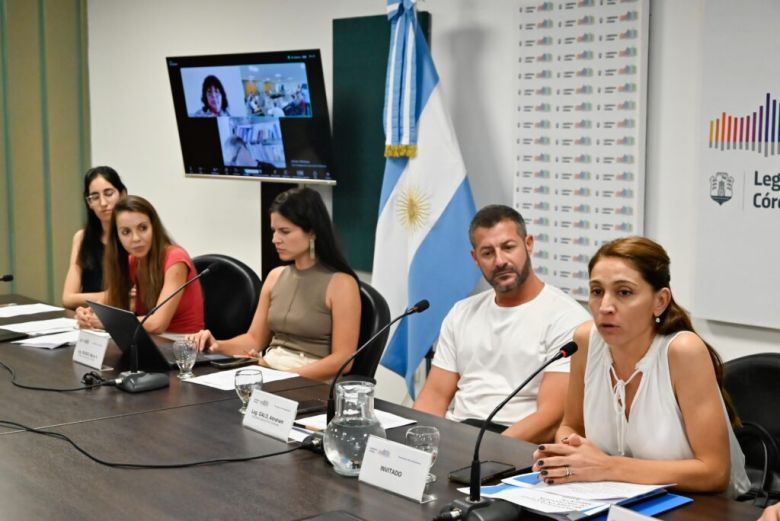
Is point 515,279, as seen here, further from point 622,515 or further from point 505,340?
point 622,515

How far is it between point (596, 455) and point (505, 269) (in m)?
1.03

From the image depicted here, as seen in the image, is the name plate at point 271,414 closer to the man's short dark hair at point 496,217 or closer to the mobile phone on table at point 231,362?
the mobile phone on table at point 231,362

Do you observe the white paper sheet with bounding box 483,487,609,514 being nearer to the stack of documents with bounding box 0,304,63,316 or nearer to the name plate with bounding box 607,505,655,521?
the name plate with bounding box 607,505,655,521

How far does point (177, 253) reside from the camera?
3598mm

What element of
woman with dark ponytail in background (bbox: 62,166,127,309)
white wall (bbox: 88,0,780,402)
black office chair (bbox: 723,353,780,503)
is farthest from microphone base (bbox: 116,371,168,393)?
white wall (bbox: 88,0,780,402)

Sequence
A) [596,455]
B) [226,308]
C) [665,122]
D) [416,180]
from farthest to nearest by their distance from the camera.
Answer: [416,180]
[226,308]
[665,122]
[596,455]

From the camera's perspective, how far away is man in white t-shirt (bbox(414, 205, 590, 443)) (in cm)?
272

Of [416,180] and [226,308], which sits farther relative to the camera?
[416,180]

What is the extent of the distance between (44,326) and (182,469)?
1793mm

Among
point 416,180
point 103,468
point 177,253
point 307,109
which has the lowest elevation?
point 103,468

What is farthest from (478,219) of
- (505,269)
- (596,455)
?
(596,455)

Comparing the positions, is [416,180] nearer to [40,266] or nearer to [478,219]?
[478,219]

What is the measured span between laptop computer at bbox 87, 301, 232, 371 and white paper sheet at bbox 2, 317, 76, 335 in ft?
1.68

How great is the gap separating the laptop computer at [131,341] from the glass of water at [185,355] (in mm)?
91
